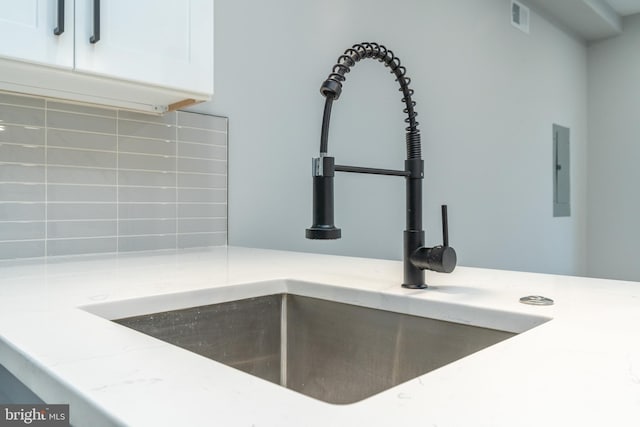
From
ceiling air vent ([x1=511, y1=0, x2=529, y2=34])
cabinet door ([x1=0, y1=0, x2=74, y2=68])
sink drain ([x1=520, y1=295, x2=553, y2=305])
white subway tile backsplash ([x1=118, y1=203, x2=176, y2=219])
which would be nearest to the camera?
sink drain ([x1=520, y1=295, x2=553, y2=305])

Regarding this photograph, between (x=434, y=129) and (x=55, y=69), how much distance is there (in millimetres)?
1972

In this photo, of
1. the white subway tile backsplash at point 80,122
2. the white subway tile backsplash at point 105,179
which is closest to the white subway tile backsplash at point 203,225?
Result: the white subway tile backsplash at point 105,179

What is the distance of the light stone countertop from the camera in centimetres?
36

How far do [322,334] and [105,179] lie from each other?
2.84 feet

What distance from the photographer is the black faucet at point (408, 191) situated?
77cm

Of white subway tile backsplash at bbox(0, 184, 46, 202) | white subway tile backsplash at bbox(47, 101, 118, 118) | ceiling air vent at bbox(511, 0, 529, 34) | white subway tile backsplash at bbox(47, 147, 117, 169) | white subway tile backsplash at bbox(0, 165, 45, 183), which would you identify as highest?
ceiling air vent at bbox(511, 0, 529, 34)

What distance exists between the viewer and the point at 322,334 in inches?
35.7

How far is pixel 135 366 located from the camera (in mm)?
459

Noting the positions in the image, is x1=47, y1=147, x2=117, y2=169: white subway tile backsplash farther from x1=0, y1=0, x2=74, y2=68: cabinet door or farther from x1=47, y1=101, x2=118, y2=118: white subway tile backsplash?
x1=0, y1=0, x2=74, y2=68: cabinet door

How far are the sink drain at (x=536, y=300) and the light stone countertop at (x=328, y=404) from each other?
0.02 meters

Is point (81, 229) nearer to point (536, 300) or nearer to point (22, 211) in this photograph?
point (22, 211)

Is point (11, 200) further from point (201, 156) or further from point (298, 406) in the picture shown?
point (298, 406)

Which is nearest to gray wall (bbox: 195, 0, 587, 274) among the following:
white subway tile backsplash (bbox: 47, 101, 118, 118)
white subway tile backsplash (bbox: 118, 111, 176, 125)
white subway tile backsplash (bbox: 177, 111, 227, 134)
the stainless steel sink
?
white subway tile backsplash (bbox: 177, 111, 227, 134)

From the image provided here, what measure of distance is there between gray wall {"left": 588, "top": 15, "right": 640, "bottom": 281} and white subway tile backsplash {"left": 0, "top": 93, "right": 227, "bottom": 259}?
362 cm
